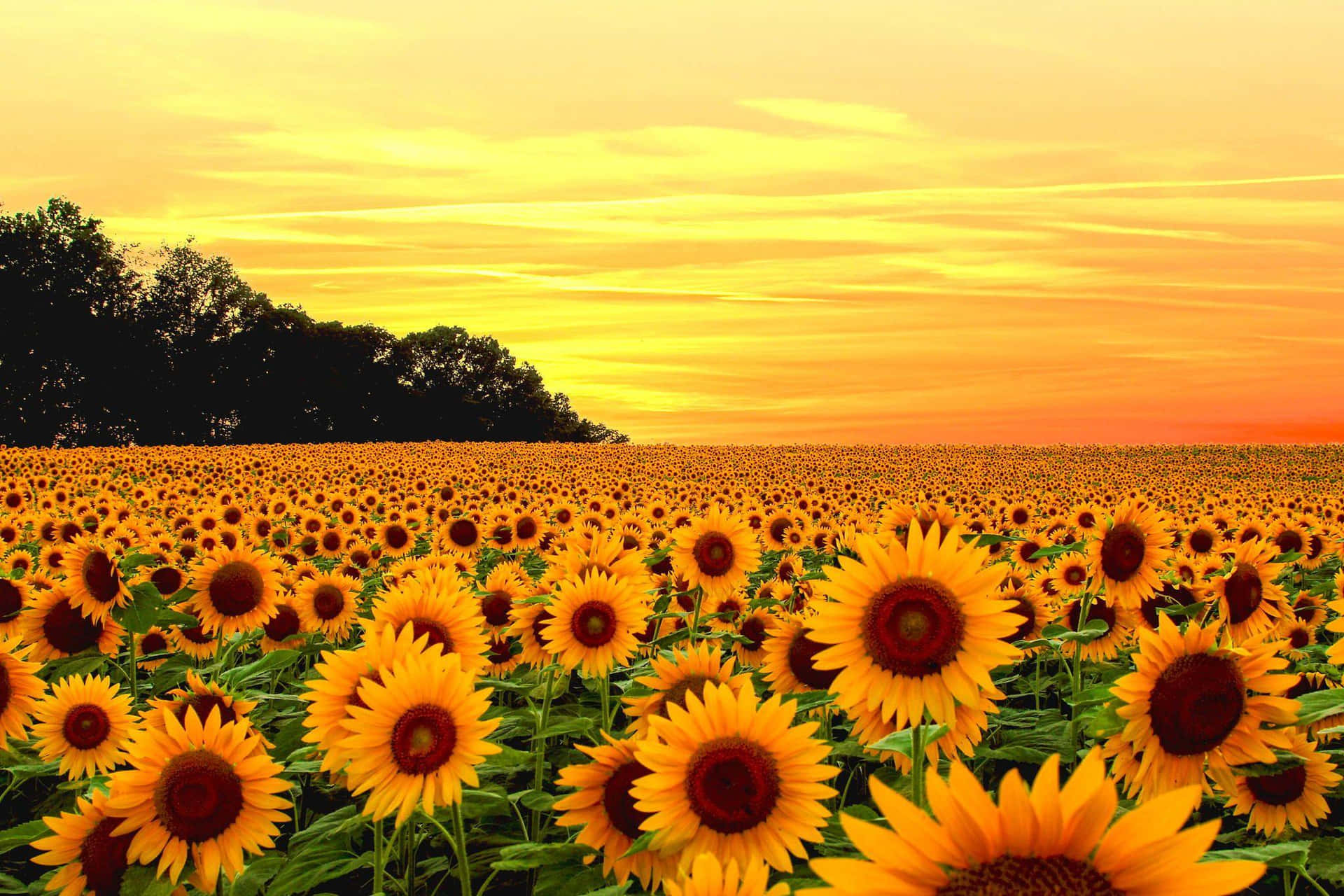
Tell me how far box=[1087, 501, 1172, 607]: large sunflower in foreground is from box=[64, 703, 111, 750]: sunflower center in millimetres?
→ 6017

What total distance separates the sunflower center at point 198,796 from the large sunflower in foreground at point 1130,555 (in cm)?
535

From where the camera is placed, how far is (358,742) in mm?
4012

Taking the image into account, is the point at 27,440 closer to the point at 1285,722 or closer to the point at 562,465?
the point at 562,465

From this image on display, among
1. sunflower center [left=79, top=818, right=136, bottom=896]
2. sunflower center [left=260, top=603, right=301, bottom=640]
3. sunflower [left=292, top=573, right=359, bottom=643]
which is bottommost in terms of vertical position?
sunflower center [left=79, top=818, right=136, bottom=896]

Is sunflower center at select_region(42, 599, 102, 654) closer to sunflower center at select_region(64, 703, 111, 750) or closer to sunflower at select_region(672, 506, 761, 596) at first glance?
sunflower center at select_region(64, 703, 111, 750)

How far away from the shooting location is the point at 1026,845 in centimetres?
199

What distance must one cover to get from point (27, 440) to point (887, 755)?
7578cm

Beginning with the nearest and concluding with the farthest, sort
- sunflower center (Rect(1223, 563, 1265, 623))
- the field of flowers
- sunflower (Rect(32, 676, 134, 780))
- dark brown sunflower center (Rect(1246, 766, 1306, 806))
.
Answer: the field of flowers < dark brown sunflower center (Rect(1246, 766, 1306, 806)) < sunflower (Rect(32, 676, 134, 780)) < sunflower center (Rect(1223, 563, 1265, 623))

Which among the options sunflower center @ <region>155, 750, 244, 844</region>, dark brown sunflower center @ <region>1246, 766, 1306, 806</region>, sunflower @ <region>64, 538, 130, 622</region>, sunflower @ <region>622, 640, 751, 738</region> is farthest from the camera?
sunflower @ <region>64, 538, 130, 622</region>

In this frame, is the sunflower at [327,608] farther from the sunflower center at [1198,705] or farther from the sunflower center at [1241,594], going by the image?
the sunflower center at [1241,594]

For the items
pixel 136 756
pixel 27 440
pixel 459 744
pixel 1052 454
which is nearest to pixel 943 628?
pixel 459 744

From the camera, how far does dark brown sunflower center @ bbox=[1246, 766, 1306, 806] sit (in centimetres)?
484

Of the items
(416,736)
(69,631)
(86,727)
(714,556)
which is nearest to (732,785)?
(416,736)

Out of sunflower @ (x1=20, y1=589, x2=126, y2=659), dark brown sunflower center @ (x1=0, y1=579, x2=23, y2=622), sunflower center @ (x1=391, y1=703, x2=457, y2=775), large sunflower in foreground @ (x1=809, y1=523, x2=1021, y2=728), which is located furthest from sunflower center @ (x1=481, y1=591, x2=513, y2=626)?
large sunflower in foreground @ (x1=809, y1=523, x2=1021, y2=728)
